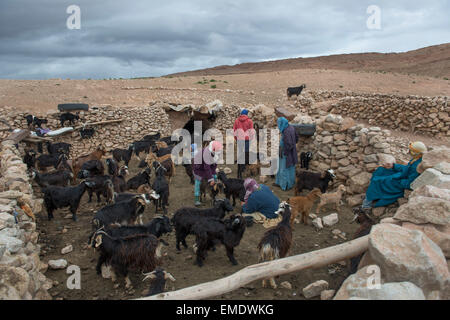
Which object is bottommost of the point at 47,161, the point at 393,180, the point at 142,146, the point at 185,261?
the point at 185,261

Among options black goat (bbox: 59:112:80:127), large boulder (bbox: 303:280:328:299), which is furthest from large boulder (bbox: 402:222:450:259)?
black goat (bbox: 59:112:80:127)

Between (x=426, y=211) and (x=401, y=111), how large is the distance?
33.9 ft

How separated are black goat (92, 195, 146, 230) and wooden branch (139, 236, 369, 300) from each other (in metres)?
3.13

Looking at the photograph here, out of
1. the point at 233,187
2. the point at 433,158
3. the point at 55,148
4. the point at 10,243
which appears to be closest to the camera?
the point at 10,243

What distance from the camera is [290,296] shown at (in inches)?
176

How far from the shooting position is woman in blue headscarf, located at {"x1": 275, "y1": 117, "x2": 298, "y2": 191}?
28.6ft

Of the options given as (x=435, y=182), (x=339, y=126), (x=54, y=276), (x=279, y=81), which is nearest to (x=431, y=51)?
(x=279, y=81)

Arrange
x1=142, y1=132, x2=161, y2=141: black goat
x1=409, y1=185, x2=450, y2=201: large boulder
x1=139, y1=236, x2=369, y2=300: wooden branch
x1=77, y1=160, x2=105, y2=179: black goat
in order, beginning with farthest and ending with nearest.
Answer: x1=142, y1=132, x2=161, y2=141: black goat < x1=77, y1=160, x2=105, y2=179: black goat < x1=409, y1=185, x2=450, y2=201: large boulder < x1=139, y1=236, x2=369, y2=300: wooden branch

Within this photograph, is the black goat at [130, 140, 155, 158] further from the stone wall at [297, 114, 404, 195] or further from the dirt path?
the stone wall at [297, 114, 404, 195]

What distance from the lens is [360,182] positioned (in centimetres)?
793

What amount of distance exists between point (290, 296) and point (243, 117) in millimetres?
6591

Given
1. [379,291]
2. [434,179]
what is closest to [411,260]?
[379,291]

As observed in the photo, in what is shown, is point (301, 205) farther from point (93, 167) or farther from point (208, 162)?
point (93, 167)

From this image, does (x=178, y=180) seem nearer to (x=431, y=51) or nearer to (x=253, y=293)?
(x=253, y=293)
